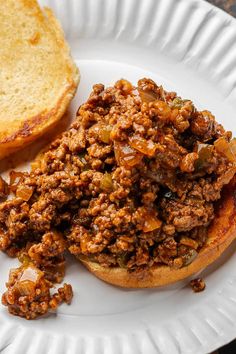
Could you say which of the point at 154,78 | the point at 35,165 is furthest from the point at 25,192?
the point at 154,78

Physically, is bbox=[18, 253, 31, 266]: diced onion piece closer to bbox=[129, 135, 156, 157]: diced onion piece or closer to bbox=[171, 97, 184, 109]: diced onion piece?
bbox=[129, 135, 156, 157]: diced onion piece

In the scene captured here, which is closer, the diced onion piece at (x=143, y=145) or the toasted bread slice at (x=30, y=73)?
the diced onion piece at (x=143, y=145)

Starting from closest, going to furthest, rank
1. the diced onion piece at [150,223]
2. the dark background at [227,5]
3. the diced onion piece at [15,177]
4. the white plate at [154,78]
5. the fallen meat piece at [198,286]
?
the diced onion piece at [150,223] < the white plate at [154,78] < the fallen meat piece at [198,286] < the diced onion piece at [15,177] < the dark background at [227,5]

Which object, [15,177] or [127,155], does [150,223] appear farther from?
[15,177]

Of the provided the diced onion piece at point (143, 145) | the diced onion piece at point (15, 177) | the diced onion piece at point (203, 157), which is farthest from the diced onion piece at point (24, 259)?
the diced onion piece at point (203, 157)

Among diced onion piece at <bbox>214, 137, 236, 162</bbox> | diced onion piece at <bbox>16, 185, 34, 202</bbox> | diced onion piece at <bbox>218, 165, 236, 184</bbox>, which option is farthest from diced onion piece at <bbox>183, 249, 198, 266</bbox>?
diced onion piece at <bbox>16, 185, 34, 202</bbox>

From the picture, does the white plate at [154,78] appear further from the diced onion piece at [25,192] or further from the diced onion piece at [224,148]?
the diced onion piece at [224,148]

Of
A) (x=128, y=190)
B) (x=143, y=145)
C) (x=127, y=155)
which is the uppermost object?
(x=143, y=145)

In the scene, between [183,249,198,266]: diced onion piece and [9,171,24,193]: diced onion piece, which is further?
[9,171,24,193]: diced onion piece
